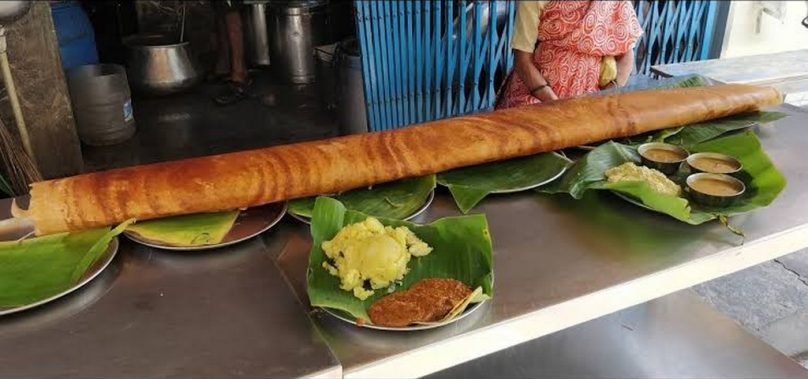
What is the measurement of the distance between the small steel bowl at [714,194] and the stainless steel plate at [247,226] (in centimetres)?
89

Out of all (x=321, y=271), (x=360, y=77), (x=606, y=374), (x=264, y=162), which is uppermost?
(x=264, y=162)

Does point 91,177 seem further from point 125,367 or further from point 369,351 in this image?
point 369,351

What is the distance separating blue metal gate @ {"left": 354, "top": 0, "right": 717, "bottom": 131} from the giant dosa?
1.85 meters

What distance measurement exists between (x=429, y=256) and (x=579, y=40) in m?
1.56

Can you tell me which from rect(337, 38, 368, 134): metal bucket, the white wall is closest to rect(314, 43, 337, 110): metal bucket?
rect(337, 38, 368, 134): metal bucket

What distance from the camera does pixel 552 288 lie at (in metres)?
1.14

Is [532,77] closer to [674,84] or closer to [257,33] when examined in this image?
[674,84]

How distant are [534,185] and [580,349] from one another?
527 millimetres

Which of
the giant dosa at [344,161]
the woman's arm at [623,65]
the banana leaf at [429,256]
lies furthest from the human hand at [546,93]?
the banana leaf at [429,256]

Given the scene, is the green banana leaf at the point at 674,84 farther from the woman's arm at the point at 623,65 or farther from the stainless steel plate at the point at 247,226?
the stainless steel plate at the point at 247,226

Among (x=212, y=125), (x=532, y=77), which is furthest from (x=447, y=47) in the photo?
(x=212, y=125)

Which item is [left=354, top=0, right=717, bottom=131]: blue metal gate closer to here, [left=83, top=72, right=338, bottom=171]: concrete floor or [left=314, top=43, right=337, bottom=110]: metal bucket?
[left=314, top=43, right=337, bottom=110]: metal bucket

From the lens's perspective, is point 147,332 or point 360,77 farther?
point 360,77

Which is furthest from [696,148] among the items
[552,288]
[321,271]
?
[321,271]
